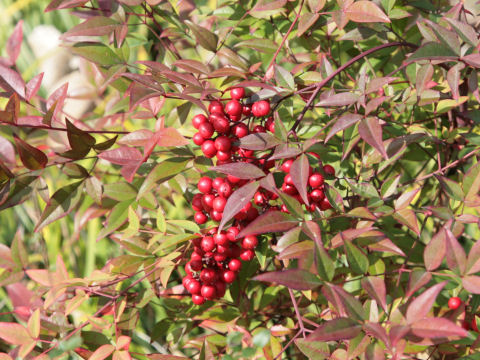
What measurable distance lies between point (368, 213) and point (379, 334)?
0.62 ft

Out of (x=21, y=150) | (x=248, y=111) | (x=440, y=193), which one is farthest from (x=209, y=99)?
(x=440, y=193)

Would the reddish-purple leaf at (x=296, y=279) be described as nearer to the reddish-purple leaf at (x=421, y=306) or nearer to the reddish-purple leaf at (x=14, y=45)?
the reddish-purple leaf at (x=421, y=306)

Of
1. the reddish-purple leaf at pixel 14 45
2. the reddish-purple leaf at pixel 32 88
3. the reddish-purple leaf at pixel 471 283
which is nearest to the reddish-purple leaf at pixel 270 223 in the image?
the reddish-purple leaf at pixel 471 283

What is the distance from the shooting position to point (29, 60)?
2.72 meters

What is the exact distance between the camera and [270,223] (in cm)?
60

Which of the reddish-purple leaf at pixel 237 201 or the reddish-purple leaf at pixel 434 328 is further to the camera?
the reddish-purple leaf at pixel 237 201

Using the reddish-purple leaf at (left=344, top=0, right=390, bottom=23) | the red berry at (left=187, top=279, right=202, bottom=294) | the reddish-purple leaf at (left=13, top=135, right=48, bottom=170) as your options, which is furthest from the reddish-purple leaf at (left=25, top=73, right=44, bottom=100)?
the reddish-purple leaf at (left=344, top=0, right=390, bottom=23)

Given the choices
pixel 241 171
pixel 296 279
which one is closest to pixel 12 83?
pixel 241 171

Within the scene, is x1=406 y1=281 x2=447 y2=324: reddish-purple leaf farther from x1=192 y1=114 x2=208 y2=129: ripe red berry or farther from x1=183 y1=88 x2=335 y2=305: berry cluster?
x1=192 y1=114 x2=208 y2=129: ripe red berry

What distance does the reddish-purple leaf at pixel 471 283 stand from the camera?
0.56 m

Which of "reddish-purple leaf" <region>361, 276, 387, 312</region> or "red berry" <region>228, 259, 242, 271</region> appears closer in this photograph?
"reddish-purple leaf" <region>361, 276, 387, 312</region>

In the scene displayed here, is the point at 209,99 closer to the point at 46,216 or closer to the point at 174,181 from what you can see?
the point at 174,181

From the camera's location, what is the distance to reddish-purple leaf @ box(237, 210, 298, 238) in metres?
0.58

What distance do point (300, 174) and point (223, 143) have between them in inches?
5.1
